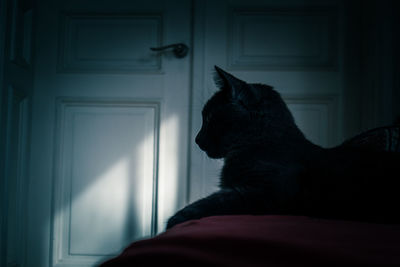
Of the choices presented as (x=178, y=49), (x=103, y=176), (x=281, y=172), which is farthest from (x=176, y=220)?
(x=178, y=49)

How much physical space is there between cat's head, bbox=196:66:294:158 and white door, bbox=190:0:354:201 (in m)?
0.41

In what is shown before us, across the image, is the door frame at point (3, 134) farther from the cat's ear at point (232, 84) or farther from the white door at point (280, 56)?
the cat's ear at point (232, 84)

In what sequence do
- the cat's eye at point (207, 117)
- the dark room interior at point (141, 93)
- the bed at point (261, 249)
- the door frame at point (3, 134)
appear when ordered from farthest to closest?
1. the dark room interior at point (141, 93)
2. the door frame at point (3, 134)
3. the cat's eye at point (207, 117)
4. the bed at point (261, 249)

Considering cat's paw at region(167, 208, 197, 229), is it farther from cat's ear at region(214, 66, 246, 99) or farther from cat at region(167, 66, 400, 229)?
cat's ear at region(214, 66, 246, 99)

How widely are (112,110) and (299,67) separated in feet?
2.77

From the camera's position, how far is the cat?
643mm

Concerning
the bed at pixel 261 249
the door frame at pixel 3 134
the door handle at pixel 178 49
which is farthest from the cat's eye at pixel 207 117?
the door frame at pixel 3 134

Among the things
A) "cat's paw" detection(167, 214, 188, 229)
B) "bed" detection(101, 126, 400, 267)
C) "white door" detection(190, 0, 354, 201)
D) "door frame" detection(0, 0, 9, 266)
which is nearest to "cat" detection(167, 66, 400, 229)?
"cat's paw" detection(167, 214, 188, 229)

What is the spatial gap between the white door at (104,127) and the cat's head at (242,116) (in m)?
0.45

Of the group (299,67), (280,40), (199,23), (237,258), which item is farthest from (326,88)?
(237,258)

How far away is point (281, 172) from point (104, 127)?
3.19 ft

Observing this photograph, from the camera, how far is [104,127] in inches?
59.1

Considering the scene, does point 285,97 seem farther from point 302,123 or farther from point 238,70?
point 238,70

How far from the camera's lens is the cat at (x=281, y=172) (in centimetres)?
64
